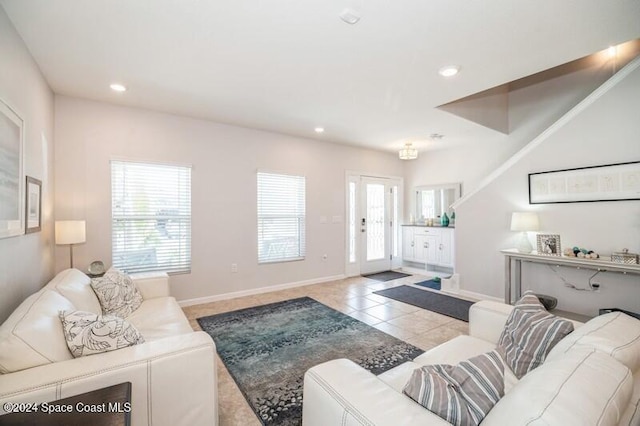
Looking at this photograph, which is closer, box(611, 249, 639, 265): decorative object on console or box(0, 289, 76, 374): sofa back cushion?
box(0, 289, 76, 374): sofa back cushion

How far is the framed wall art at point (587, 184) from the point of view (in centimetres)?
304

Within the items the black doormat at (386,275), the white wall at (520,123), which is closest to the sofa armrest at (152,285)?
the black doormat at (386,275)

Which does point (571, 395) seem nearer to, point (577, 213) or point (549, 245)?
point (549, 245)

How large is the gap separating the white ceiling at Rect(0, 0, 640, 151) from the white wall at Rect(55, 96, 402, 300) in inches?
13.3

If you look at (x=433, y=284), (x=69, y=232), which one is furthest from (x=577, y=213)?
(x=69, y=232)

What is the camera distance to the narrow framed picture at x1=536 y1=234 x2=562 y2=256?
11.1 ft

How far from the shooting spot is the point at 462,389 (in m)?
0.99

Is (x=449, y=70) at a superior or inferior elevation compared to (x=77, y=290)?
superior

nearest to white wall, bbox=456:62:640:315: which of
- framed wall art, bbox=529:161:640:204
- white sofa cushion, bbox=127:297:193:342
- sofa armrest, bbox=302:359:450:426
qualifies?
framed wall art, bbox=529:161:640:204

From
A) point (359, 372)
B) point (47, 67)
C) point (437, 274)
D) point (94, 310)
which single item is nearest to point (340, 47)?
point (359, 372)

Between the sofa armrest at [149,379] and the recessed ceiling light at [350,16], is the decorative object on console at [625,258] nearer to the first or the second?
the recessed ceiling light at [350,16]

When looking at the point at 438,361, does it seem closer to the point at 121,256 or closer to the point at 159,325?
the point at 159,325

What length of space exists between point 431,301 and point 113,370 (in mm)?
3842

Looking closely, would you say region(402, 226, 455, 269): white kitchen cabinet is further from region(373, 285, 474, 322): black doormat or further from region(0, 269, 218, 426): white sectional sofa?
region(0, 269, 218, 426): white sectional sofa
